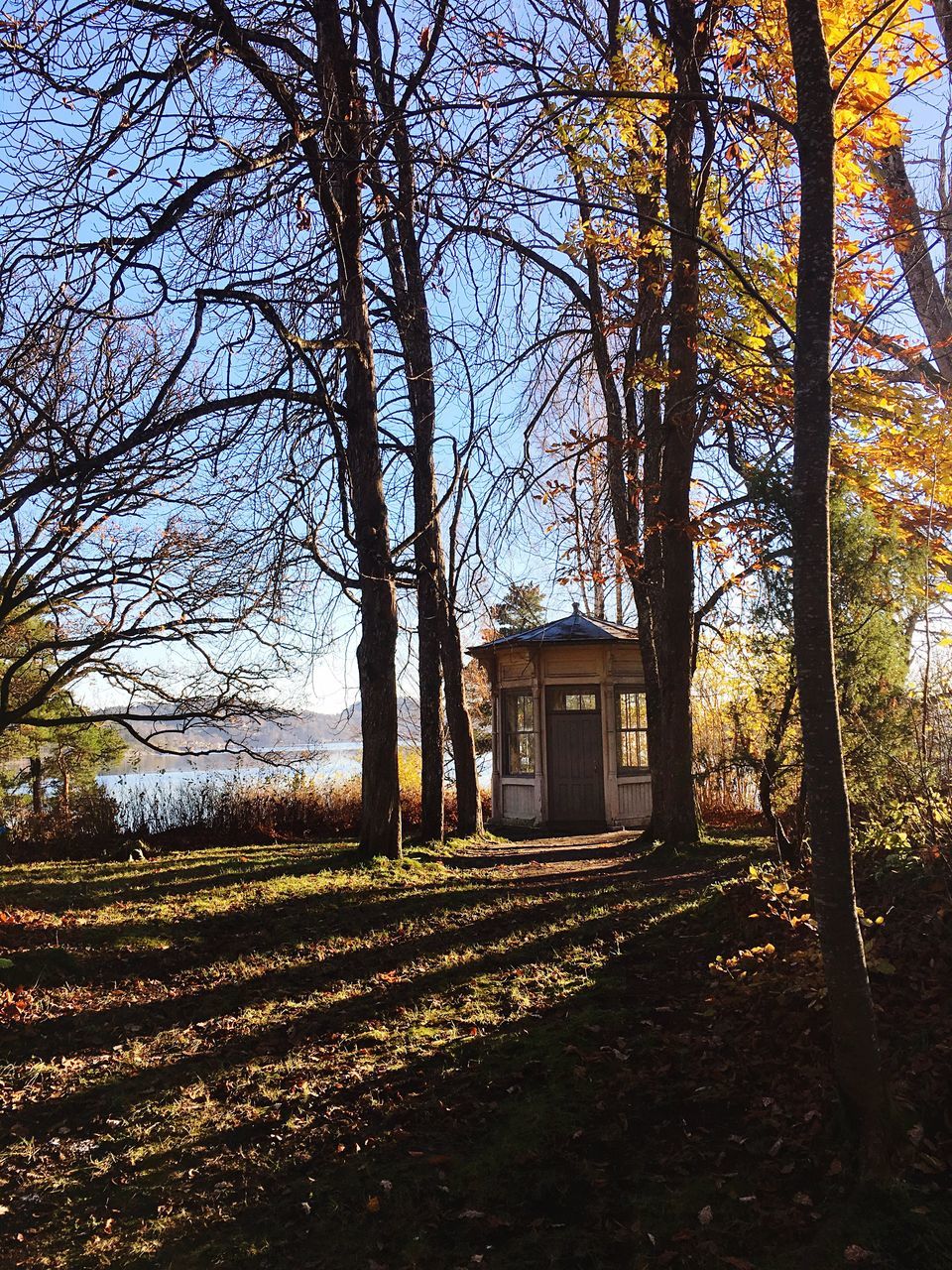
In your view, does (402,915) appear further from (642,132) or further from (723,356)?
(642,132)

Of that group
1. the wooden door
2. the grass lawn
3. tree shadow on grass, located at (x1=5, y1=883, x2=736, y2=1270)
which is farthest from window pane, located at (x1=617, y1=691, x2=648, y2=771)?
tree shadow on grass, located at (x1=5, y1=883, x2=736, y2=1270)

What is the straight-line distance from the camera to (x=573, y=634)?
1697 centimetres

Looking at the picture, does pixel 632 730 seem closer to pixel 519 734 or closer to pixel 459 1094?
pixel 519 734

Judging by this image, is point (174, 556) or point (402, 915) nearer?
point (402, 915)

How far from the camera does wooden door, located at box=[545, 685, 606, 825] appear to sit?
17.0 metres

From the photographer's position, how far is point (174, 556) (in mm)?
12570

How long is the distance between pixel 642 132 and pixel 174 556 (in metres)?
8.34

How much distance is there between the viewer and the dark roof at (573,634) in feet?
54.6

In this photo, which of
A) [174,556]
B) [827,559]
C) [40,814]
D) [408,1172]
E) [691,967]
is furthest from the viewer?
[40,814]

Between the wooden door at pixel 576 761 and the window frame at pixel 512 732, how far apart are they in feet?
0.99

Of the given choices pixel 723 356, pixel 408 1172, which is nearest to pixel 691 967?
pixel 408 1172

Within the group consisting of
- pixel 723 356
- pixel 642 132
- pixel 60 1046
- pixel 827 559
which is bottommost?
pixel 60 1046

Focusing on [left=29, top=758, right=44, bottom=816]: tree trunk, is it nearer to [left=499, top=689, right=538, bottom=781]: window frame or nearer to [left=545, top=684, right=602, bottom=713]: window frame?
[left=499, top=689, right=538, bottom=781]: window frame

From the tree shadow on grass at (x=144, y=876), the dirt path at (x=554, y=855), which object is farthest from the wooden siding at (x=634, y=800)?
the tree shadow on grass at (x=144, y=876)
